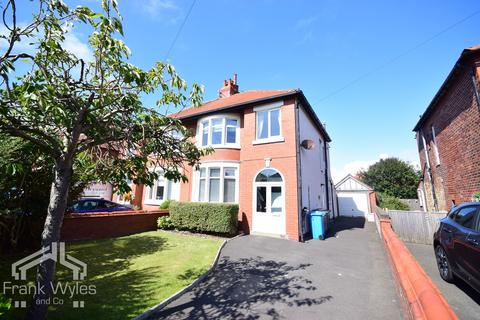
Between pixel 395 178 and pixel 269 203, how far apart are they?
36.6 m

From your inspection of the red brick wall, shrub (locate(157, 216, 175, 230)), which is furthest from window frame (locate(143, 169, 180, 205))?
shrub (locate(157, 216, 175, 230))

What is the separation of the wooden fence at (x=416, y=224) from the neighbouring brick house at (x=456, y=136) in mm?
1249

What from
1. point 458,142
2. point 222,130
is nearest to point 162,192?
point 222,130

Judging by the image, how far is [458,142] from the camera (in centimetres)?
917

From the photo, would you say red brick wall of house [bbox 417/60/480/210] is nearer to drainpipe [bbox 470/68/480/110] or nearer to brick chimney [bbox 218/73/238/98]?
drainpipe [bbox 470/68/480/110]

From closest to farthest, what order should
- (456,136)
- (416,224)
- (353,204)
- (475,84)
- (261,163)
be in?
1. (475,84)
2. (456,136)
3. (416,224)
4. (261,163)
5. (353,204)

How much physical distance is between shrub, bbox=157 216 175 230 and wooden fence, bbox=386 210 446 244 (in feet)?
36.1

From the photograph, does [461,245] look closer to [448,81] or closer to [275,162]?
[275,162]

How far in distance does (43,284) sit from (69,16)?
425 centimetres

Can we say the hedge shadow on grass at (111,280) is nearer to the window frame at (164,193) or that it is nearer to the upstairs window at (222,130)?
the window frame at (164,193)

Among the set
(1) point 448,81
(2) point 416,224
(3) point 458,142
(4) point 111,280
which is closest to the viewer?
(4) point 111,280

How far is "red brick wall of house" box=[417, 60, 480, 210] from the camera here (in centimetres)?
802

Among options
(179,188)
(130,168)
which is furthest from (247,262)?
(179,188)

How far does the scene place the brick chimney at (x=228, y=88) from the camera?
17.6m
